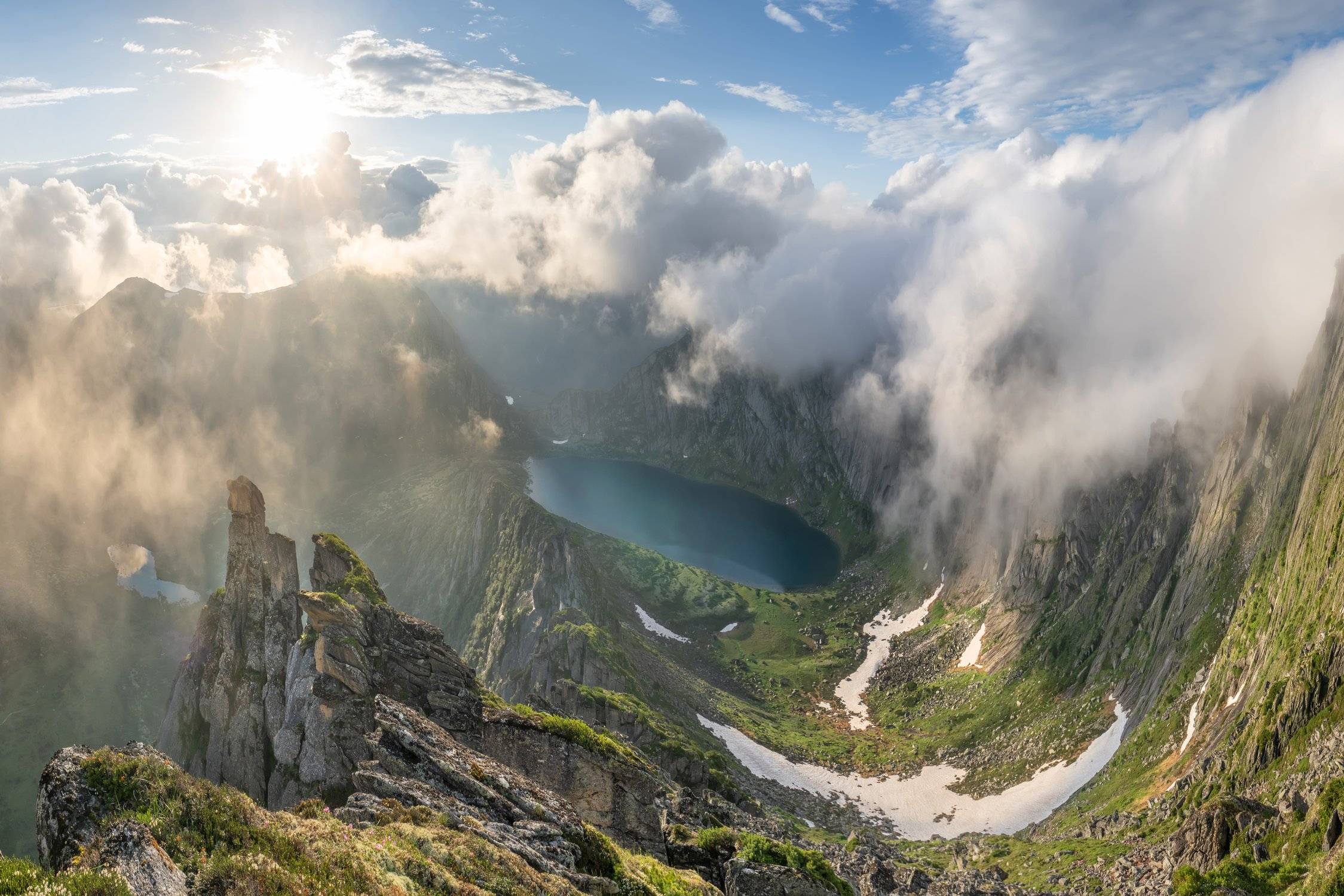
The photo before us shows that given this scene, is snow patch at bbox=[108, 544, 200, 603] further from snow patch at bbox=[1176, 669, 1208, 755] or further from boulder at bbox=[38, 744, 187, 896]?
snow patch at bbox=[1176, 669, 1208, 755]

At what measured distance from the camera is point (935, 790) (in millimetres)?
121938

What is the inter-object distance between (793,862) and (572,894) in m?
16.1

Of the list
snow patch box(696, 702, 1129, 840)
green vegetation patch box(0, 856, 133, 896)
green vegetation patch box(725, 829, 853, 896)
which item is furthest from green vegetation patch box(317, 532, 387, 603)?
snow patch box(696, 702, 1129, 840)

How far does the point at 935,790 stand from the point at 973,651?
57923 millimetres

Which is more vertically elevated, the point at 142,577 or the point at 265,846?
the point at 265,846

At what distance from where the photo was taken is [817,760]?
134125 millimetres

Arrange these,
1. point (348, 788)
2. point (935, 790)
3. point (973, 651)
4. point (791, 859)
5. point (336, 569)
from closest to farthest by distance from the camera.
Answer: point (791, 859) → point (348, 788) → point (336, 569) → point (935, 790) → point (973, 651)

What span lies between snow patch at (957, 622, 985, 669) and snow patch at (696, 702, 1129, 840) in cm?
4321

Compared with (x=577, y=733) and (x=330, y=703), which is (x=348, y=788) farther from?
(x=577, y=733)

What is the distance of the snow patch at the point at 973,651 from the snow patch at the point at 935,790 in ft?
142

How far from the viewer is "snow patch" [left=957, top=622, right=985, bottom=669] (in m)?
168

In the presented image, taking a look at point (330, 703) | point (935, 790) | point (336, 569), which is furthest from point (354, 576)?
point (935, 790)

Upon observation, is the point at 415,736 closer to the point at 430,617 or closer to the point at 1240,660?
the point at 1240,660

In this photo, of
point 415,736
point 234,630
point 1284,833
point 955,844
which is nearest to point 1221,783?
point 1284,833
